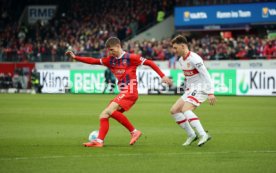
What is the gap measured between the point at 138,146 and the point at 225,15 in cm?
3460

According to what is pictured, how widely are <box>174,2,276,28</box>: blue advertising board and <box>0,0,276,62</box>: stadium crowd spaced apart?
1.86 ft

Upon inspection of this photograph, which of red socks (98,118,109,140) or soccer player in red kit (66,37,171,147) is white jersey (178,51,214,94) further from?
red socks (98,118,109,140)

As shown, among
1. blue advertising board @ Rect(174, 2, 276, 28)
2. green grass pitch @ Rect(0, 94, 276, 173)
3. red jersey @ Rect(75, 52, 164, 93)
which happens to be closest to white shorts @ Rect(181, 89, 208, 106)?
green grass pitch @ Rect(0, 94, 276, 173)

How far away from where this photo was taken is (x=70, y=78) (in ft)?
138

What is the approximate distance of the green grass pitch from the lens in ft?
33.7

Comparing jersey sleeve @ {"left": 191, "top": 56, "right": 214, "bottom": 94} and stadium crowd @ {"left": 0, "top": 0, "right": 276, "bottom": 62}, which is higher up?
stadium crowd @ {"left": 0, "top": 0, "right": 276, "bottom": 62}

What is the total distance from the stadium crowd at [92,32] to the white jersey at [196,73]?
25.4 metres

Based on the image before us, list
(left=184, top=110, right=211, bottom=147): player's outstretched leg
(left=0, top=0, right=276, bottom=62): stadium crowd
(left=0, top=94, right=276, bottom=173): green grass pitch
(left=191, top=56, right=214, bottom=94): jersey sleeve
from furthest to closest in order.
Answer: (left=0, top=0, right=276, bottom=62): stadium crowd
(left=191, top=56, right=214, bottom=94): jersey sleeve
(left=184, top=110, right=211, bottom=147): player's outstretched leg
(left=0, top=94, right=276, bottom=173): green grass pitch

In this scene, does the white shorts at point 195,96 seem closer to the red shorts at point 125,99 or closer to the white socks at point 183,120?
the white socks at point 183,120

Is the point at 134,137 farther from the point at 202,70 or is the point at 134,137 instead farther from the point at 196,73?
the point at 202,70

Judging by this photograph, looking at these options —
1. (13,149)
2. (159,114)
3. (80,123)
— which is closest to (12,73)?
(159,114)

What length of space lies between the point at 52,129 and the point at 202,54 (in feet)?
76.2

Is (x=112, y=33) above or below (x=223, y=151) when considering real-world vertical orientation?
above

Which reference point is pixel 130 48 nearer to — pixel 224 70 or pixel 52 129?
pixel 224 70
